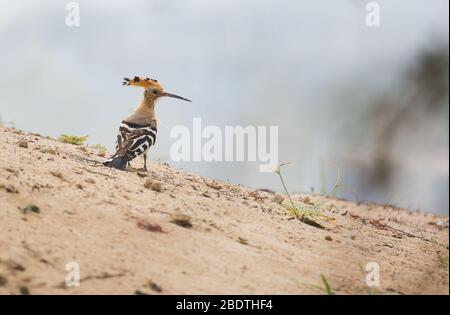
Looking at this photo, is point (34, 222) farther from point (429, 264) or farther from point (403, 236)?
point (403, 236)

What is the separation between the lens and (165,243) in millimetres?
6699

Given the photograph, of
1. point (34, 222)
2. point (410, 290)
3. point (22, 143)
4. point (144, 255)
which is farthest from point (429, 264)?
point (22, 143)

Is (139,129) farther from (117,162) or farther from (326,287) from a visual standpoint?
(326,287)

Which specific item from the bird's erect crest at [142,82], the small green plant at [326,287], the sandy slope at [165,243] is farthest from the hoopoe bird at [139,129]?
the small green plant at [326,287]

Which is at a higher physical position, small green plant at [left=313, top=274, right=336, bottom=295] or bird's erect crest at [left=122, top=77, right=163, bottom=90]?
bird's erect crest at [left=122, top=77, right=163, bottom=90]

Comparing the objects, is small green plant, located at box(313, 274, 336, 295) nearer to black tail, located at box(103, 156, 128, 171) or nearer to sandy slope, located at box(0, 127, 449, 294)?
sandy slope, located at box(0, 127, 449, 294)

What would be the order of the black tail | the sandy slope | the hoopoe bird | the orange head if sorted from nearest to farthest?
the sandy slope → the black tail → the hoopoe bird → the orange head

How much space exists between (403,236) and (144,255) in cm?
477

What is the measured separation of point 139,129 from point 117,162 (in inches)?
44.1

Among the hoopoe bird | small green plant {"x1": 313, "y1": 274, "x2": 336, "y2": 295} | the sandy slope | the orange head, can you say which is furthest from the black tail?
small green plant {"x1": 313, "y1": 274, "x2": 336, "y2": 295}

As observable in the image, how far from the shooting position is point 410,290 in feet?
21.8

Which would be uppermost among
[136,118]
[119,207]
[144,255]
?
[136,118]

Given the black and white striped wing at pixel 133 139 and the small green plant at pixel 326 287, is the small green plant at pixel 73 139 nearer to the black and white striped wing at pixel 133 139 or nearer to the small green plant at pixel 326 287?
the black and white striped wing at pixel 133 139

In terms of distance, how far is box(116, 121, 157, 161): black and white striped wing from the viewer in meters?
10.7
